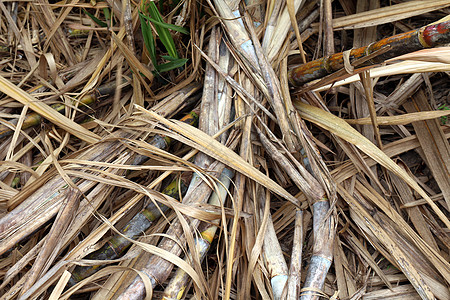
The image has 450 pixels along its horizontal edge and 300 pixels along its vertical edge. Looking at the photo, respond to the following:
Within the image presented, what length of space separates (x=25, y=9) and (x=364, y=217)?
1.44 meters

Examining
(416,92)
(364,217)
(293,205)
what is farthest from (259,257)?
(416,92)

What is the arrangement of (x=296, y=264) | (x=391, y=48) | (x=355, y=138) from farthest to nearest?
(x=355, y=138) → (x=296, y=264) → (x=391, y=48)

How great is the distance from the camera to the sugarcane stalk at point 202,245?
805 millimetres

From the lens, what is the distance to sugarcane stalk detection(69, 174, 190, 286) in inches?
34.3

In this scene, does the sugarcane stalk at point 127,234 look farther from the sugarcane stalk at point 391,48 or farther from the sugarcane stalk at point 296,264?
the sugarcane stalk at point 391,48

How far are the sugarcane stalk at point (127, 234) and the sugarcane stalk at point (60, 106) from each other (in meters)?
0.44

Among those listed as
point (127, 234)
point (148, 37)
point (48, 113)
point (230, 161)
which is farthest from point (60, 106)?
point (230, 161)

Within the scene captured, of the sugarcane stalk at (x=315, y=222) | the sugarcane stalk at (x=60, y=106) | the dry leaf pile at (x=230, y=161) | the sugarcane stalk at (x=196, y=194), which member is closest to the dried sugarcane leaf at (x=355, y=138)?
the dry leaf pile at (x=230, y=161)

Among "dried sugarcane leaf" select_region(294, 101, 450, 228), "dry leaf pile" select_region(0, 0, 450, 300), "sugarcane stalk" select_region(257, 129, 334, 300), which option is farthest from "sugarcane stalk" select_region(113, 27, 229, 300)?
"dried sugarcane leaf" select_region(294, 101, 450, 228)

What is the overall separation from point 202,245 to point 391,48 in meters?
0.63

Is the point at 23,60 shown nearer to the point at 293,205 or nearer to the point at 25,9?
the point at 25,9

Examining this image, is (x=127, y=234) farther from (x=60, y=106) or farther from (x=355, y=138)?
(x=355, y=138)

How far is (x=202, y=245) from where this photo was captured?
34.3 inches

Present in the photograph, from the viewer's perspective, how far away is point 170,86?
3.87 ft
